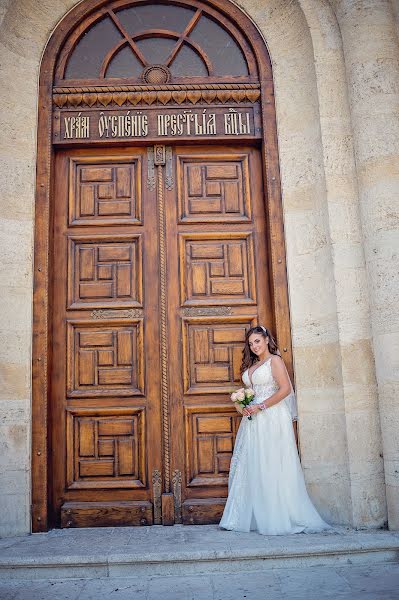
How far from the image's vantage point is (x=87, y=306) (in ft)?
17.5

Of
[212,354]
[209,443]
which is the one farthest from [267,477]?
[212,354]

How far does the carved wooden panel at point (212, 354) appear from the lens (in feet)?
17.2

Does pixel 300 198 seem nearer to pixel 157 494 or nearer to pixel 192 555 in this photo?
pixel 157 494

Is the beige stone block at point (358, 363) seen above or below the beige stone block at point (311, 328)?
below

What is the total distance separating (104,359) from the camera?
5.26 meters

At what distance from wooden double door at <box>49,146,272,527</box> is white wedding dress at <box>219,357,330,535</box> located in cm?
29

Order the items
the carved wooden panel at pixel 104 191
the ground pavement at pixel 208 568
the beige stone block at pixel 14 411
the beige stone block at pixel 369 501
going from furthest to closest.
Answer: the carved wooden panel at pixel 104 191 < the beige stone block at pixel 14 411 < the beige stone block at pixel 369 501 < the ground pavement at pixel 208 568

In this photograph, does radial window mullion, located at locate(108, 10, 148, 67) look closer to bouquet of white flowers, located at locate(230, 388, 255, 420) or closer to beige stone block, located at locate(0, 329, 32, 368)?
beige stone block, located at locate(0, 329, 32, 368)

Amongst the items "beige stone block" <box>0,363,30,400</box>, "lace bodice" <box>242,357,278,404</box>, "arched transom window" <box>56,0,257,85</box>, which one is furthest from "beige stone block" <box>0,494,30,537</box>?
"arched transom window" <box>56,0,257,85</box>

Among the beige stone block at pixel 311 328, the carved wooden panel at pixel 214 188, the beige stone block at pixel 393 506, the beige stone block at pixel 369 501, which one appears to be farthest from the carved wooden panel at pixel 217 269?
the beige stone block at pixel 393 506

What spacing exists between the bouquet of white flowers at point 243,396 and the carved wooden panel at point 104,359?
0.91 m

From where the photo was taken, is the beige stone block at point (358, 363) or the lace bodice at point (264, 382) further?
the lace bodice at point (264, 382)

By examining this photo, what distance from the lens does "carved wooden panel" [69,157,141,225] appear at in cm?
550

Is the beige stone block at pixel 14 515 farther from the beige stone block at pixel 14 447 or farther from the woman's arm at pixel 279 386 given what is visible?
the woman's arm at pixel 279 386
